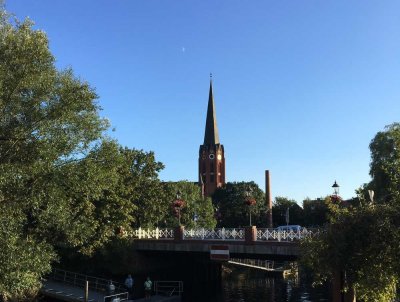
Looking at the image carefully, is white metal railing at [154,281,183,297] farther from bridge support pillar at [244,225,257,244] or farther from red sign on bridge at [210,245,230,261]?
bridge support pillar at [244,225,257,244]

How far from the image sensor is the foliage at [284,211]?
10025cm

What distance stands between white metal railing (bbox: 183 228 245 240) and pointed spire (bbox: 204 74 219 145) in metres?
88.4

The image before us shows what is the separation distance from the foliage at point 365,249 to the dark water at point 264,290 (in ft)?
76.1

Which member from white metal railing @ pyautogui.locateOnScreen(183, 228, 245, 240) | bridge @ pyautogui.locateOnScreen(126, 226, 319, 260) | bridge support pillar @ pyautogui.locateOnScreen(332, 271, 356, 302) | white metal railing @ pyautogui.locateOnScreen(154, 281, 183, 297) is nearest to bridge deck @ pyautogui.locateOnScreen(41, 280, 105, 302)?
white metal railing @ pyautogui.locateOnScreen(154, 281, 183, 297)

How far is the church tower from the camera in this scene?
131 metres

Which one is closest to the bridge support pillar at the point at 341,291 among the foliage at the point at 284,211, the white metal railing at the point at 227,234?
the white metal railing at the point at 227,234

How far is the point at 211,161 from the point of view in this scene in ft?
436

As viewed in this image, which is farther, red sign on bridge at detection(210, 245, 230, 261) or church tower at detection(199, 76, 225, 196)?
church tower at detection(199, 76, 225, 196)

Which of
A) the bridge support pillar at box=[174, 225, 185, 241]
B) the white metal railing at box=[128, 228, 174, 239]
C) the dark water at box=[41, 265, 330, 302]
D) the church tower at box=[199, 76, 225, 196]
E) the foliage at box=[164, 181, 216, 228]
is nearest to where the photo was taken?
the bridge support pillar at box=[174, 225, 185, 241]

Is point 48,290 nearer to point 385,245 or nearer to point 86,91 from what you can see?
point 86,91

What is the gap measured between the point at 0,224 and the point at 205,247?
802 inches

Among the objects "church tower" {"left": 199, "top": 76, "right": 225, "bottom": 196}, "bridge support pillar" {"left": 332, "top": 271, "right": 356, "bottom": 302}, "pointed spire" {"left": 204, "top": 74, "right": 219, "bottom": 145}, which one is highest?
"pointed spire" {"left": 204, "top": 74, "right": 219, "bottom": 145}

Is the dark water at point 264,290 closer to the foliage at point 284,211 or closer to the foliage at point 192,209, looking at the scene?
the foliage at point 192,209

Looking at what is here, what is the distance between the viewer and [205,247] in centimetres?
3628
